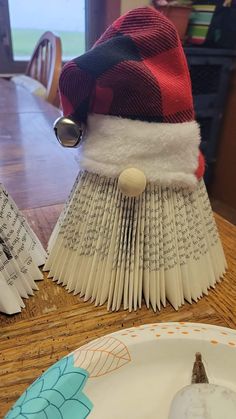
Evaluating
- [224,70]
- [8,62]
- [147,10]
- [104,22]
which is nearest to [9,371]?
[147,10]

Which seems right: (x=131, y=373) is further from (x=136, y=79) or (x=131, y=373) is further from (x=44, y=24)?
(x=44, y=24)

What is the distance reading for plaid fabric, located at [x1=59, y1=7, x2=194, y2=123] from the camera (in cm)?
28

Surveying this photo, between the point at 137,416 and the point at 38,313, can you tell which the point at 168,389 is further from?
the point at 38,313

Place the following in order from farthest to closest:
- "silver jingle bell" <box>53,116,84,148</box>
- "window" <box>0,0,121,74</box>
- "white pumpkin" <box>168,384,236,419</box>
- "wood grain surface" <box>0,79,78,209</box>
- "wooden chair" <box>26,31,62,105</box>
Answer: "window" <box>0,0,121,74</box> < "wooden chair" <box>26,31,62,105</box> < "wood grain surface" <box>0,79,78,209</box> < "silver jingle bell" <box>53,116,84,148</box> < "white pumpkin" <box>168,384,236,419</box>

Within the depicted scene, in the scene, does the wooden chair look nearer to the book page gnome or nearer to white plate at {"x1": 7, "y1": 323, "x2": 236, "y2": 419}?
the book page gnome

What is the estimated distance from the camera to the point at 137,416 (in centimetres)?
23

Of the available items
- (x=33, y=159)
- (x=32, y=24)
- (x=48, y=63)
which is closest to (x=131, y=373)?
(x=33, y=159)

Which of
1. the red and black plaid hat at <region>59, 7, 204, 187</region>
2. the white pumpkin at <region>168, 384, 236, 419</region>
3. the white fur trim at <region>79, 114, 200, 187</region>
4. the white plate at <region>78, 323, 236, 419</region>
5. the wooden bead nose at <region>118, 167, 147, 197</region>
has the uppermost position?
the red and black plaid hat at <region>59, 7, 204, 187</region>

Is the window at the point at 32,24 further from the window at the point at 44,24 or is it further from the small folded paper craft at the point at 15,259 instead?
the small folded paper craft at the point at 15,259

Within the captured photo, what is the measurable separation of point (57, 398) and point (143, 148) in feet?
0.66

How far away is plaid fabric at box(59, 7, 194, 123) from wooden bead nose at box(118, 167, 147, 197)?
5cm

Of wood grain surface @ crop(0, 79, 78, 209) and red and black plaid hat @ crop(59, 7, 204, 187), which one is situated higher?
red and black plaid hat @ crop(59, 7, 204, 187)

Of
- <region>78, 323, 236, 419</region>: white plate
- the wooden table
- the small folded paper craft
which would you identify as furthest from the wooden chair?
<region>78, 323, 236, 419</region>: white plate

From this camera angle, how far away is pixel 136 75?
283 millimetres
